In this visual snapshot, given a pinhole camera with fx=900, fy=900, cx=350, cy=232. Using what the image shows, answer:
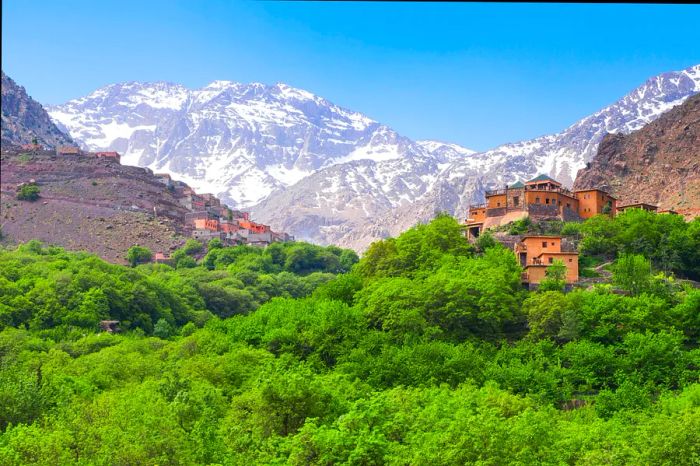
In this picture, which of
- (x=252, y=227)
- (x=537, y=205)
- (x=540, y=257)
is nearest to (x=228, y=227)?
(x=252, y=227)

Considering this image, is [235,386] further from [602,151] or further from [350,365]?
[602,151]

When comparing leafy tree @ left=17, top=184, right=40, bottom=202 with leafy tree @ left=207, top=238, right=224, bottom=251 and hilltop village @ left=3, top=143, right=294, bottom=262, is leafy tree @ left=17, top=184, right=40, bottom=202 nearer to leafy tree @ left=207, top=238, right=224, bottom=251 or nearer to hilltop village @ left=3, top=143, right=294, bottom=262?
hilltop village @ left=3, top=143, right=294, bottom=262

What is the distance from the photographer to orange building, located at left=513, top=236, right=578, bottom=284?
7088cm

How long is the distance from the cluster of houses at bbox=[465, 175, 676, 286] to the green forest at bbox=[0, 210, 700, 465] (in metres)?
2.76

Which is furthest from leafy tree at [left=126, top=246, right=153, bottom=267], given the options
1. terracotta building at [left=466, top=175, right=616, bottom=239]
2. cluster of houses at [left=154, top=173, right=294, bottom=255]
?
terracotta building at [left=466, top=175, right=616, bottom=239]

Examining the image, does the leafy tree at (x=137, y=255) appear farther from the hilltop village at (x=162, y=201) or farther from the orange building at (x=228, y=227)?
the orange building at (x=228, y=227)

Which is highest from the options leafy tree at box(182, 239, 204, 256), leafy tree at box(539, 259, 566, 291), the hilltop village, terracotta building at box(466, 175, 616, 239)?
the hilltop village

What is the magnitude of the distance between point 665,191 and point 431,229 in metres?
61.5

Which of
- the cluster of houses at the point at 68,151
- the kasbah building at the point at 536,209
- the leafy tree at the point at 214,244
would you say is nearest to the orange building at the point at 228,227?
the leafy tree at the point at 214,244

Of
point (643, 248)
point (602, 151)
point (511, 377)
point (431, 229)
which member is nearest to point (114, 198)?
point (602, 151)

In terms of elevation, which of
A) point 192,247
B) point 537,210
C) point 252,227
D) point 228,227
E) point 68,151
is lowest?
point 192,247

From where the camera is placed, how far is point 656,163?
13438 cm

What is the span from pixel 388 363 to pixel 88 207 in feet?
376

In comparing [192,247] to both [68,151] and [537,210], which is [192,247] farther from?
[537,210]
